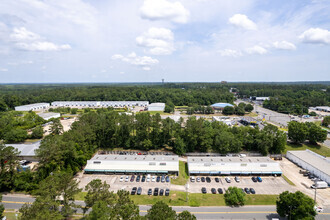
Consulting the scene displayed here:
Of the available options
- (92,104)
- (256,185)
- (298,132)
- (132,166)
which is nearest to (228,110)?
(298,132)

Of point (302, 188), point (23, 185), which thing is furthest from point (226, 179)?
point (23, 185)

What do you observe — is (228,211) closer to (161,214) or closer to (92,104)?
(161,214)

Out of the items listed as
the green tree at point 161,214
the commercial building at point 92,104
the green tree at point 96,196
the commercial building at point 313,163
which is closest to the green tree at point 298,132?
→ the commercial building at point 313,163

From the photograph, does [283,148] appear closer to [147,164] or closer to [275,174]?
[275,174]

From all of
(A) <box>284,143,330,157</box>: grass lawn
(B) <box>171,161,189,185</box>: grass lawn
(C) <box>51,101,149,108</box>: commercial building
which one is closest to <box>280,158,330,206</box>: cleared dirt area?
(A) <box>284,143,330,157</box>: grass lawn

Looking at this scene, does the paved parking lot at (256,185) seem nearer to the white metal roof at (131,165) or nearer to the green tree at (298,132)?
the white metal roof at (131,165)

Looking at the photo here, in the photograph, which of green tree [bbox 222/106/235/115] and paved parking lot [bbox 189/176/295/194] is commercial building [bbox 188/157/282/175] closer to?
paved parking lot [bbox 189/176/295/194]
